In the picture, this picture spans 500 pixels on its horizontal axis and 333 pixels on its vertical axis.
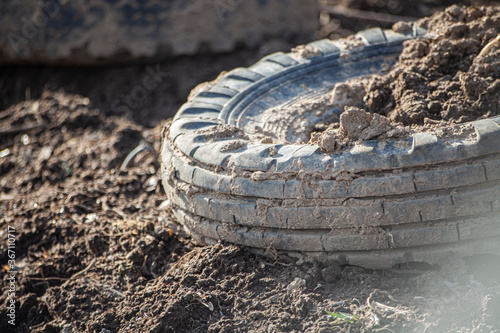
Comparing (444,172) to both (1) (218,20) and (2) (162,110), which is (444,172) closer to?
(2) (162,110)

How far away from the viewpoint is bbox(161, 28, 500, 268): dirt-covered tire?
1.82m

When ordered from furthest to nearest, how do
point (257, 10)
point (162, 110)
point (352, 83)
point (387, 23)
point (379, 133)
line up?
1. point (387, 23)
2. point (257, 10)
3. point (162, 110)
4. point (352, 83)
5. point (379, 133)

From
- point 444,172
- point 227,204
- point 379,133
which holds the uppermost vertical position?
point 379,133

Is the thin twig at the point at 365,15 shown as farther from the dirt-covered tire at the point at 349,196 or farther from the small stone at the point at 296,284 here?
the small stone at the point at 296,284

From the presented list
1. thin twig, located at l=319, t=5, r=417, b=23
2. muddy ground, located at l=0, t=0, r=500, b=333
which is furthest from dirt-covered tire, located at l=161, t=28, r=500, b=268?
thin twig, located at l=319, t=5, r=417, b=23

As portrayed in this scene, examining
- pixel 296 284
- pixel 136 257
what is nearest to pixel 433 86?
pixel 296 284

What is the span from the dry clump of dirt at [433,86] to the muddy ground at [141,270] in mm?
587

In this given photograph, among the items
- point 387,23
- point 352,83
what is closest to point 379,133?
point 352,83

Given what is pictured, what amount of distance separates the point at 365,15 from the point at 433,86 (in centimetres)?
302

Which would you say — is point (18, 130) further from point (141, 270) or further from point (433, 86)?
point (433, 86)

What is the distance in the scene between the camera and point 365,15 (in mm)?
5328

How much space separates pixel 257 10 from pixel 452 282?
11.6 ft

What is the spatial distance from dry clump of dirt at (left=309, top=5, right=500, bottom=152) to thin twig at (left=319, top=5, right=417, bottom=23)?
7.04ft

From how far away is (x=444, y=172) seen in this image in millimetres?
1810
